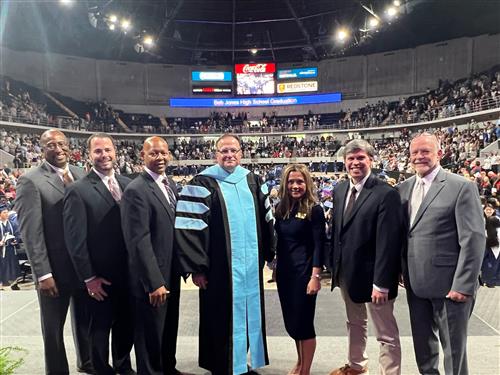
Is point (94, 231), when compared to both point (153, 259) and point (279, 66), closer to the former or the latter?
point (153, 259)

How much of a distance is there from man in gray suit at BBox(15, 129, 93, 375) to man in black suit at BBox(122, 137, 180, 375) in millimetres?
483

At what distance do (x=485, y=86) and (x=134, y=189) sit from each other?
26.0 m

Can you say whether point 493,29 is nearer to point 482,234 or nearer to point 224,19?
point 224,19

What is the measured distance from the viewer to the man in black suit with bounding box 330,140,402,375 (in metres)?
2.43

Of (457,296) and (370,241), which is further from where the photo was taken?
(370,241)

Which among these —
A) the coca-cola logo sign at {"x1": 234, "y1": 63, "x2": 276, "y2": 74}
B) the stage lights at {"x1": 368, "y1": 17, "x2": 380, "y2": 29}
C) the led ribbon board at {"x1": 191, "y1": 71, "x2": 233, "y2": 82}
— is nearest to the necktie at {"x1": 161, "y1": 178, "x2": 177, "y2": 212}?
the stage lights at {"x1": 368, "y1": 17, "x2": 380, "y2": 29}

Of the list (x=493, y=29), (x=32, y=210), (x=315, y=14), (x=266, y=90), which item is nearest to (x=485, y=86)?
(x=493, y=29)

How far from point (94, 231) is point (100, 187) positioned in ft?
1.04

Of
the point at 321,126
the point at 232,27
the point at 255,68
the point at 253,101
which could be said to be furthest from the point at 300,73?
the point at 232,27

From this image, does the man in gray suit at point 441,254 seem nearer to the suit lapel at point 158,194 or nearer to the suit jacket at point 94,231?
the suit lapel at point 158,194

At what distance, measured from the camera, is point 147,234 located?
2510 mm

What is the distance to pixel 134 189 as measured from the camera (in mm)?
2543

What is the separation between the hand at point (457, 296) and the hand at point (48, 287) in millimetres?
2630

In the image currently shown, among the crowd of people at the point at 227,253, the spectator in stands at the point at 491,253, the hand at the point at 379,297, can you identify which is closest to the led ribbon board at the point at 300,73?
the spectator in stands at the point at 491,253
